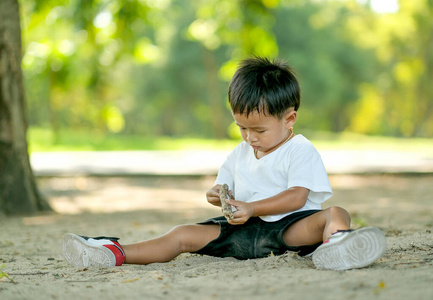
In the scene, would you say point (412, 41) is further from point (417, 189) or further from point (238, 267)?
point (238, 267)

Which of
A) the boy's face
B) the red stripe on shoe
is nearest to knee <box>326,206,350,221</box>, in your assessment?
the boy's face

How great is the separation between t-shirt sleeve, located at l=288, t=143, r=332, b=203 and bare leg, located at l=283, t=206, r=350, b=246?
0.15 m

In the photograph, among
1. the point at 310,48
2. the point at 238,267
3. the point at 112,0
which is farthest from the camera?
the point at 310,48

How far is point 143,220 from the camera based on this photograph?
584 centimetres

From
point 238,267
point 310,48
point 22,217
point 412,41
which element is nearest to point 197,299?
point 238,267

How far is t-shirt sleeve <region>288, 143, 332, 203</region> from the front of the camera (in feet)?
9.71

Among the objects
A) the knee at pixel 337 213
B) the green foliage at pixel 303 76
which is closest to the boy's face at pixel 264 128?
the knee at pixel 337 213

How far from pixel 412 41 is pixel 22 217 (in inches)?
1566

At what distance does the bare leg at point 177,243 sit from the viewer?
316cm

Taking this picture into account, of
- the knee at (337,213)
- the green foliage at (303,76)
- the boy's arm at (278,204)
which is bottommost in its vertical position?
the knee at (337,213)

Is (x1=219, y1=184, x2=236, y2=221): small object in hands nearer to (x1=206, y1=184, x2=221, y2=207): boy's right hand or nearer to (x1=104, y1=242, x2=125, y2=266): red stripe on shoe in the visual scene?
(x1=206, y1=184, x2=221, y2=207): boy's right hand

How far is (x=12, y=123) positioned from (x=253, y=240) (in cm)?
391

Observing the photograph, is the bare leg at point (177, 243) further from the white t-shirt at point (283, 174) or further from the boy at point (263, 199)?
the white t-shirt at point (283, 174)

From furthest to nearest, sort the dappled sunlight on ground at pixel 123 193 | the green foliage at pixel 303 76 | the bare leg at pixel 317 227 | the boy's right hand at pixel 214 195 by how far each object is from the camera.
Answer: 1. the green foliage at pixel 303 76
2. the dappled sunlight on ground at pixel 123 193
3. the boy's right hand at pixel 214 195
4. the bare leg at pixel 317 227
